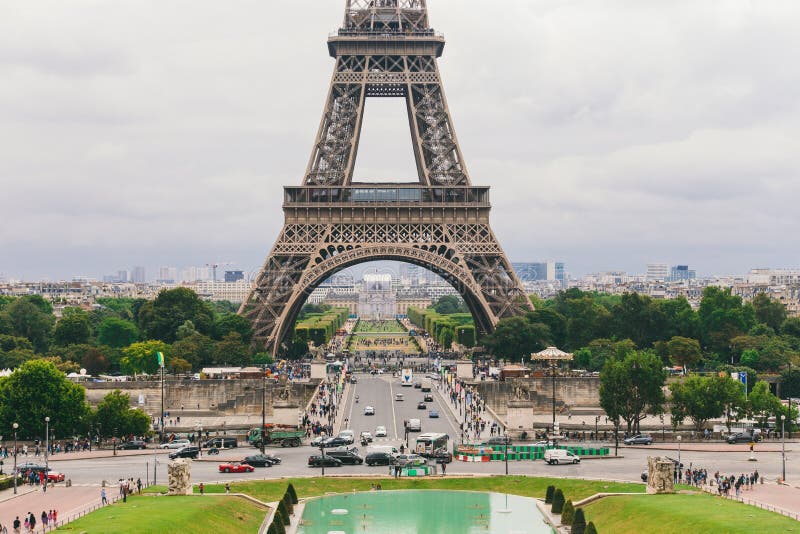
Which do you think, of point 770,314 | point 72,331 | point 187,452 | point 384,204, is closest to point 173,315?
point 72,331

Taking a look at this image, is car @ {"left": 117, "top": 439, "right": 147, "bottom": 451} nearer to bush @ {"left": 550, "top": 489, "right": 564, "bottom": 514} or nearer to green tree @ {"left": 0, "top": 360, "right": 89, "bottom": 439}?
green tree @ {"left": 0, "top": 360, "right": 89, "bottom": 439}

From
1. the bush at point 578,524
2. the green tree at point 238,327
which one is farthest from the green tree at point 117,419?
the bush at point 578,524

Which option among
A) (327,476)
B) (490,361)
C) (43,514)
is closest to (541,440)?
(327,476)

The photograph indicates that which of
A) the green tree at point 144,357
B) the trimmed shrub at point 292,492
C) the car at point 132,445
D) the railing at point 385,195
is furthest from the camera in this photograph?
the railing at point 385,195

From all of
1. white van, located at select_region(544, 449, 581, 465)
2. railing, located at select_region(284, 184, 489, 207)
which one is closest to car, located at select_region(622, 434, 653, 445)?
white van, located at select_region(544, 449, 581, 465)

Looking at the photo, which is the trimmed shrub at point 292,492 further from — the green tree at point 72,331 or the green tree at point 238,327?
the green tree at point 72,331

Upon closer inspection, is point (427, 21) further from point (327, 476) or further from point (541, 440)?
point (327, 476)
